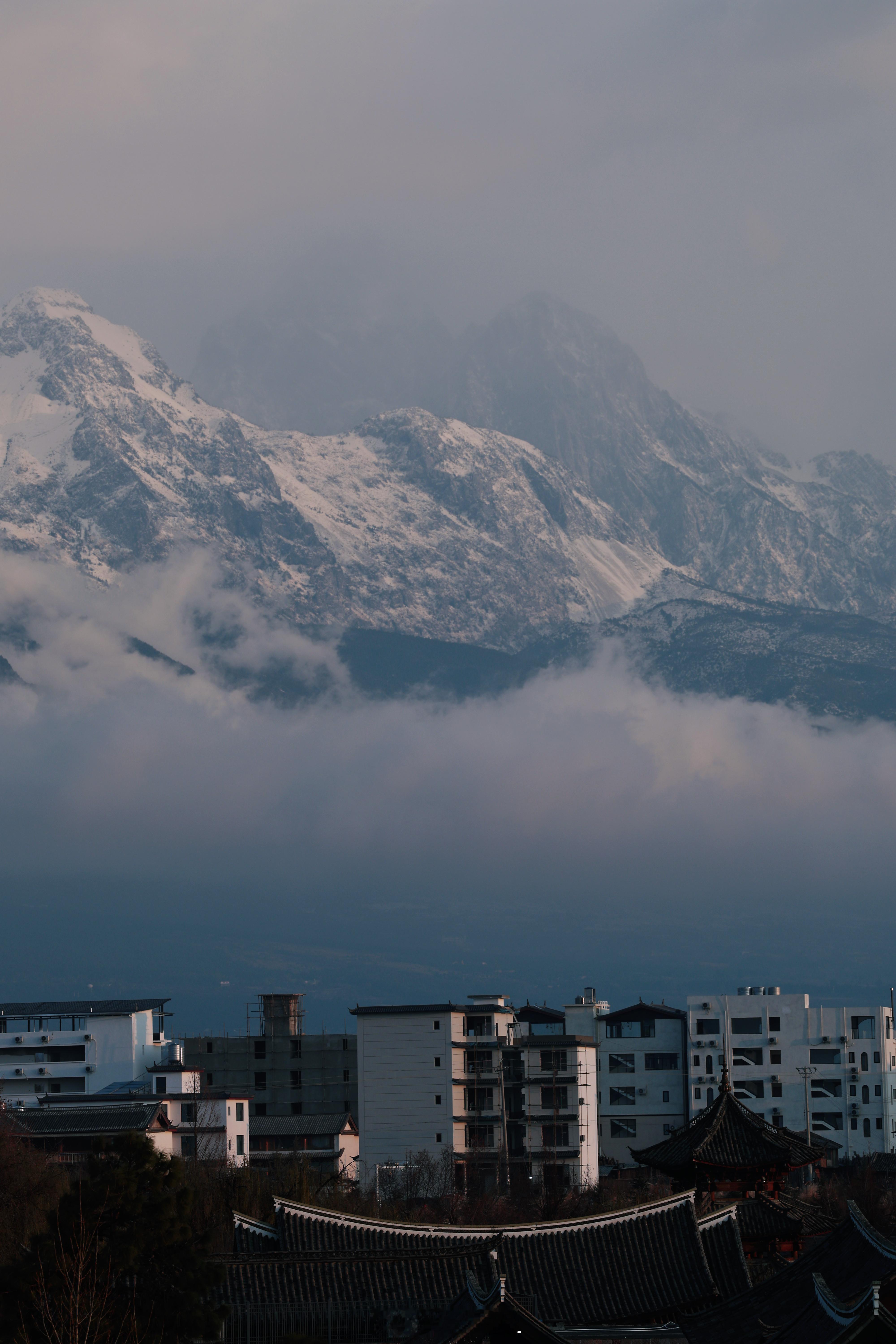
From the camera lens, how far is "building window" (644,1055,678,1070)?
Answer: 169000mm

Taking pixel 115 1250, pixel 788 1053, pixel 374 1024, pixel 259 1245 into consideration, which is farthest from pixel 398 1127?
pixel 115 1250

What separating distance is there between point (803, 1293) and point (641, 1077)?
398ft

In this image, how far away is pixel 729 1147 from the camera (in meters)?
76.4

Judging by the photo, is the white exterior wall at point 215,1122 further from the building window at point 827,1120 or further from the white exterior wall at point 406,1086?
the building window at point 827,1120

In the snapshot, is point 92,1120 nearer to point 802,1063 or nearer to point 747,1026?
point 747,1026

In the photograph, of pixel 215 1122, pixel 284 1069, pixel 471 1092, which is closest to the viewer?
pixel 215 1122

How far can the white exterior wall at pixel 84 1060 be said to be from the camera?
173 m

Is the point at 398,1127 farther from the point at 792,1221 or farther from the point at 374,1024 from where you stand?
the point at 792,1221

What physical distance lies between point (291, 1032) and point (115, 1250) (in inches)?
5100

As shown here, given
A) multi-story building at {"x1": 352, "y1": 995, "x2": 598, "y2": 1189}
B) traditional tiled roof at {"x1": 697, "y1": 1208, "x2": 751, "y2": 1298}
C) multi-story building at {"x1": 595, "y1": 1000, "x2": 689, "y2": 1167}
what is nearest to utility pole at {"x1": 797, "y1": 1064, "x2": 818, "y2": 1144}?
multi-story building at {"x1": 595, "y1": 1000, "x2": 689, "y2": 1167}

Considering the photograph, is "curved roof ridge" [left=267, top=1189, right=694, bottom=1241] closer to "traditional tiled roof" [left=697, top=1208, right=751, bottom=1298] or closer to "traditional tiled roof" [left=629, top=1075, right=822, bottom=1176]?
"traditional tiled roof" [left=697, top=1208, right=751, bottom=1298]

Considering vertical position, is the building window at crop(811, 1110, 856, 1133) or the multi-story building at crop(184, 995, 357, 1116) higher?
the multi-story building at crop(184, 995, 357, 1116)

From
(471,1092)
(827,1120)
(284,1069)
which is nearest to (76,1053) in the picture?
(284,1069)

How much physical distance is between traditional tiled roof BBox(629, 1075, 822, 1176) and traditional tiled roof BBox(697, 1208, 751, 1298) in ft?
26.4
